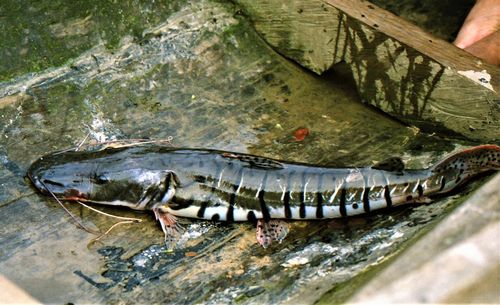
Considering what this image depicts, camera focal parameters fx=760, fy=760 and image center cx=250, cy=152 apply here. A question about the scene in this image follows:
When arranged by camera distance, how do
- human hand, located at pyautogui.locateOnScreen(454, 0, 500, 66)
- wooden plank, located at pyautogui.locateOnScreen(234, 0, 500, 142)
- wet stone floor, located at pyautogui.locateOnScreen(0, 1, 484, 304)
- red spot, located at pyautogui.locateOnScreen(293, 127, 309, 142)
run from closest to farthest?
wet stone floor, located at pyautogui.locateOnScreen(0, 1, 484, 304)
wooden plank, located at pyautogui.locateOnScreen(234, 0, 500, 142)
red spot, located at pyautogui.locateOnScreen(293, 127, 309, 142)
human hand, located at pyautogui.locateOnScreen(454, 0, 500, 66)

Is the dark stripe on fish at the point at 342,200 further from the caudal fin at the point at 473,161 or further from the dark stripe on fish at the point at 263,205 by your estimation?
the caudal fin at the point at 473,161

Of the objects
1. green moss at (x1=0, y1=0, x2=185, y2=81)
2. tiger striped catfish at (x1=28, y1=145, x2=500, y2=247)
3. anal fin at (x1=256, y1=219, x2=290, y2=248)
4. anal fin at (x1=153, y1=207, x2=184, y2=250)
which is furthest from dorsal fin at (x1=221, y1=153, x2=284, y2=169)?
green moss at (x1=0, y1=0, x2=185, y2=81)

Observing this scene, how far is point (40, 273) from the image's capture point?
3.70m

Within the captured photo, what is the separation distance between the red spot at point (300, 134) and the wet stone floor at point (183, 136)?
2cm

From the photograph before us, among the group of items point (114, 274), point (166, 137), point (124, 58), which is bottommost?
point (114, 274)

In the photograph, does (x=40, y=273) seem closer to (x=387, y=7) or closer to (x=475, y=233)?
(x=475, y=233)

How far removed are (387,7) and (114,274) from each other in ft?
11.2

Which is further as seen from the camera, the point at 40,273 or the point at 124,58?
the point at 124,58

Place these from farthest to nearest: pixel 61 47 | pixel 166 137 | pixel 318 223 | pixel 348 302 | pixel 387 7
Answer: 1. pixel 387 7
2. pixel 61 47
3. pixel 166 137
4. pixel 318 223
5. pixel 348 302

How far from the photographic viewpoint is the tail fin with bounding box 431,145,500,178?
404 cm

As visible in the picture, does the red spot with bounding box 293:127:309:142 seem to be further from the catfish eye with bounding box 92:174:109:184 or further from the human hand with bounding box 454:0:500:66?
the human hand with bounding box 454:0:500:66

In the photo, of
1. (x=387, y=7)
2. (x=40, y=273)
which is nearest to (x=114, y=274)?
(x=40, y=273)

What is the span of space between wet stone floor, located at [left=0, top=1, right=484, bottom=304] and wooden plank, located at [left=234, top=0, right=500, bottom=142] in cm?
16

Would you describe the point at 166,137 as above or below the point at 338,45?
below
